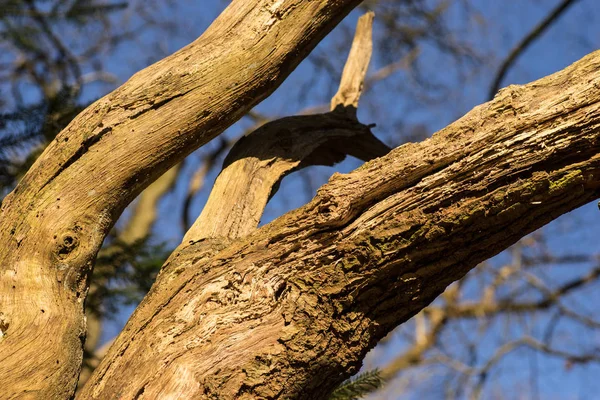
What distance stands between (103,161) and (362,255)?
789mm

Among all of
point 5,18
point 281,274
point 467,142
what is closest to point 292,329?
point 281,274

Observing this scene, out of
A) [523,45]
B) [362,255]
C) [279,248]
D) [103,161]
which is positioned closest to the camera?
[362,255]

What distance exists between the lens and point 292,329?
1.73 metres

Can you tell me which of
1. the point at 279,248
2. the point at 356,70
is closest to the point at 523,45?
the point at 356,70

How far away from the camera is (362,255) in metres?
1.72

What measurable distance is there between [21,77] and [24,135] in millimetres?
3065

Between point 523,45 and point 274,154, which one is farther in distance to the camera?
point 523,45

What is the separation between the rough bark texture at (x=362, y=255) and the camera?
1.63 meters

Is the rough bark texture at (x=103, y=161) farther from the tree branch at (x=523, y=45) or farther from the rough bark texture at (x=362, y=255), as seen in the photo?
the tree branch at (x=523, y=45)

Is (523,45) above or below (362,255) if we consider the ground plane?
above

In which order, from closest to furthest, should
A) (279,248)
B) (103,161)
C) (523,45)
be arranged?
(279,248)
(103,161)
(523,45)

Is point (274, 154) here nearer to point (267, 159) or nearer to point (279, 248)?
point (267, 159)

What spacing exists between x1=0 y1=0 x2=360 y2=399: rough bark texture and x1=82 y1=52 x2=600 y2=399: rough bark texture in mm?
185

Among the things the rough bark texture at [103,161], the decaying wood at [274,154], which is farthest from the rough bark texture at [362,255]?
the decaying wood at [274,154]
